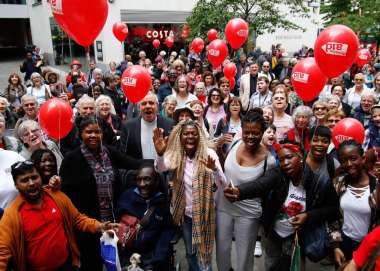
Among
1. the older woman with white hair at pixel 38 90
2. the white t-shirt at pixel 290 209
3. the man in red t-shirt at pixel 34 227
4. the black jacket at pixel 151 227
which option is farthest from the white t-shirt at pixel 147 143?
the older woman with white hair at pixel 38 90

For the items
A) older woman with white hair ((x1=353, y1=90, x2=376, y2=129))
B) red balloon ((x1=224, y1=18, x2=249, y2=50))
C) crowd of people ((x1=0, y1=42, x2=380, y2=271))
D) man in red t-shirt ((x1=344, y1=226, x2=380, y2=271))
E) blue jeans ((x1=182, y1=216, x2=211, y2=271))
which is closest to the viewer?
man in red t-shirt ((x1=344, y1=226, x2=380, y2=271))

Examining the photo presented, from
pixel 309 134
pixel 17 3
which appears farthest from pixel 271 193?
pixel 17 3

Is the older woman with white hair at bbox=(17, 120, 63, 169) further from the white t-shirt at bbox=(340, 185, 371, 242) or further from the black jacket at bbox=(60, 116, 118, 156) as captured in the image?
the white t-shirt at bbox=(340, 185, 371, 242)

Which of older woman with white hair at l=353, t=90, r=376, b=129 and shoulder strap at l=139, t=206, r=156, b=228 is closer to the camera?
shoulder strap at l=139, t=206, r=156, b=228

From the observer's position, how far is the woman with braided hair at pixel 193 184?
2867mm

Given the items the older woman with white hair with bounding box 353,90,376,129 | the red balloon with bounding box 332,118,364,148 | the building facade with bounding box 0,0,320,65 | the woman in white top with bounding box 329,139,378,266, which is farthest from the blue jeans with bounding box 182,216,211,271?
the building facade with bounding box 0,0,320,65

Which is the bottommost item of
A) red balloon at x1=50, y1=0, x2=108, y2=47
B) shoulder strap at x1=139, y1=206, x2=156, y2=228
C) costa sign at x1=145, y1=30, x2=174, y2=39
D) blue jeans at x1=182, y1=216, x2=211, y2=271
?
blue jeans at x1=182, y1=216, x2=211, y2=271

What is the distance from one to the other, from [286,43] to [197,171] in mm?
21341

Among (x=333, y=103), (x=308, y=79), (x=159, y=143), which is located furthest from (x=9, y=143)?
(x=333, y=103)

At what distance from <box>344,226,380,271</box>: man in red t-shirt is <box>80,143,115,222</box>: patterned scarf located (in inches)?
77.5

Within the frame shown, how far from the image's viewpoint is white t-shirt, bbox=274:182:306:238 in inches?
110

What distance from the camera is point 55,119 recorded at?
383cm

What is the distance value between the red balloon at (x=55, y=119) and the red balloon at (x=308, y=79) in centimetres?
312

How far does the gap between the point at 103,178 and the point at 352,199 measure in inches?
81.5
